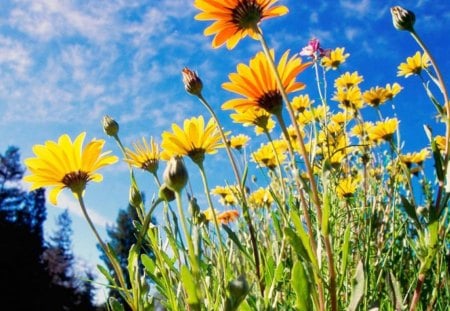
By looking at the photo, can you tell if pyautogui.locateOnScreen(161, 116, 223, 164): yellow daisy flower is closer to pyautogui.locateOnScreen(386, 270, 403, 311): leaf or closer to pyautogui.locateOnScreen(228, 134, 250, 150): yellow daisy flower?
pyautogui.locateOnScreen(386, 270, 403, 311): leaf

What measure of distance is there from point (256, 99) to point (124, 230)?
2936cm

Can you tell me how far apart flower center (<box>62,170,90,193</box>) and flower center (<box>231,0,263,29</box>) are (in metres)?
0.42

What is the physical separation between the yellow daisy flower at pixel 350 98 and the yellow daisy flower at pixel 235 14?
66.7 inches

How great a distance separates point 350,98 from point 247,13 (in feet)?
5.78

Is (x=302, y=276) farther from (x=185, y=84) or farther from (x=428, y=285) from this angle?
(x=428, y=285)

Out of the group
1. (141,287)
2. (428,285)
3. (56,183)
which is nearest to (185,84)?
(56,183)

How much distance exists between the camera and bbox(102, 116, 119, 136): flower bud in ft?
4.20

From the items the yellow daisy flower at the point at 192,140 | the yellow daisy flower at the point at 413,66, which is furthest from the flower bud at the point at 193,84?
the yellow daisy flower at the point at 413,66

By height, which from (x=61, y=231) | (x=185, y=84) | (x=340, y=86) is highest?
(x=61, y=231)

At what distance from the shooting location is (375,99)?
2600 millimetres

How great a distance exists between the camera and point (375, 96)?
102 inches

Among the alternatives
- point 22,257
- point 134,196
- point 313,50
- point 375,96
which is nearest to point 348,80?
point 375,96

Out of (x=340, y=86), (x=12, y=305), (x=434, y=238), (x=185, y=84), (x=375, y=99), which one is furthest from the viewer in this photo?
(x=12, y=305)

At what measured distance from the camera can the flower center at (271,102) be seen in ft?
2.87
